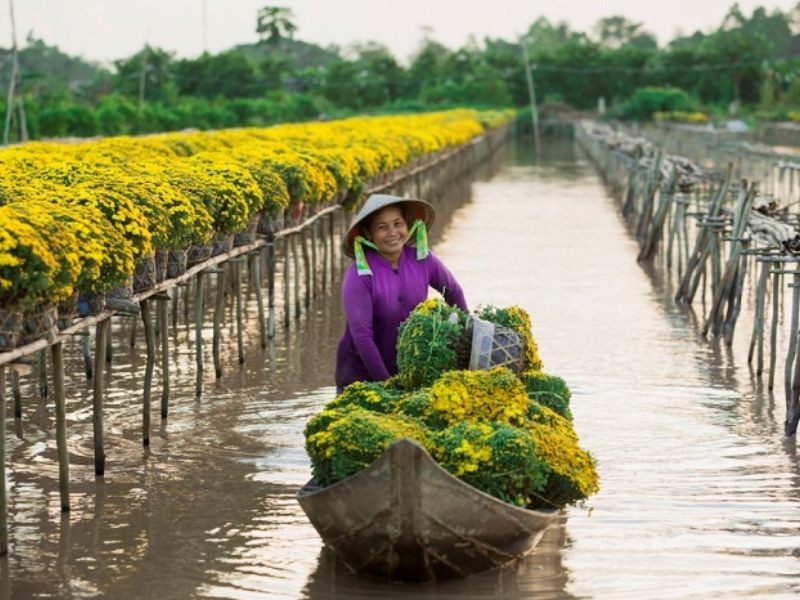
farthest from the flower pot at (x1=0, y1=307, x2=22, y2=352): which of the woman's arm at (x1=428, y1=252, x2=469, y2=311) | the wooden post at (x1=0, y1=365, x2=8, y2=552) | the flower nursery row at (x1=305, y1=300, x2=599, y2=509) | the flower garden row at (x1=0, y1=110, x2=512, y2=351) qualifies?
the woman's arm at (x1=428, y1=252, x2=469, y2=311)

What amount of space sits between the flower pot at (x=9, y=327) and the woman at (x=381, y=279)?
5.64 feet

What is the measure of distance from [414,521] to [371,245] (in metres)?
2.30

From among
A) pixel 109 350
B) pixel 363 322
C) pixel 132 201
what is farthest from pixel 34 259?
pixel 109 350

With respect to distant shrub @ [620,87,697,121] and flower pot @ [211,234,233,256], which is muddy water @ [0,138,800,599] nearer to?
flower pot @ [211,234,233,256]

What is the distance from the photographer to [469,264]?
947 inches

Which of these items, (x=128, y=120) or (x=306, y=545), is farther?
(x=128, y=120)

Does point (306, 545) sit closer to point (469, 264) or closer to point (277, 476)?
point (277, 476)

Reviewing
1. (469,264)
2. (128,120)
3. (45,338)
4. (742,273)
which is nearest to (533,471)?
(45,338)

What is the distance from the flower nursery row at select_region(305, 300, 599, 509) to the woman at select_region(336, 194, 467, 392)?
442 millimetres

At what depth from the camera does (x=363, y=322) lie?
9.02 meters

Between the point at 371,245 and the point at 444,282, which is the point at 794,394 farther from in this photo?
the point at 371,245

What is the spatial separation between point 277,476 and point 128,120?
50.2 m

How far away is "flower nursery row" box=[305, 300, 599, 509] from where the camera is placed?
759 centimetres

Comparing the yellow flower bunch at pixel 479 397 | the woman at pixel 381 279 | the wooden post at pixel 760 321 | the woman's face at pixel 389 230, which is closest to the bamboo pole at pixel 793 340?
the wooden post at pixel 760 321
